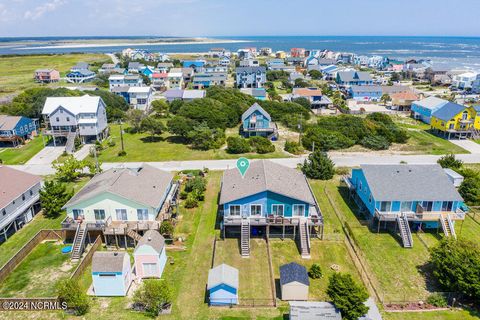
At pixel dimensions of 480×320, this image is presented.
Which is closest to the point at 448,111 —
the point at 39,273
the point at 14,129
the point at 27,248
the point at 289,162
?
the point at 289,162

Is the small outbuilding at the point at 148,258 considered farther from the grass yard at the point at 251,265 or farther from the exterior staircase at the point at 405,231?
the exterior staircase at the point at 405,231

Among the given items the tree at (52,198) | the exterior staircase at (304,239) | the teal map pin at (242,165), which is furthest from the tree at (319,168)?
the tree at (52,198)

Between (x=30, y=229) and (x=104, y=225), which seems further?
(x=30, y=229)

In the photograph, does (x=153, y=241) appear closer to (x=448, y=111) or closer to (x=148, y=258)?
(x=148, y=258)

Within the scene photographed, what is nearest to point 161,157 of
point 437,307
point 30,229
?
point 30,229

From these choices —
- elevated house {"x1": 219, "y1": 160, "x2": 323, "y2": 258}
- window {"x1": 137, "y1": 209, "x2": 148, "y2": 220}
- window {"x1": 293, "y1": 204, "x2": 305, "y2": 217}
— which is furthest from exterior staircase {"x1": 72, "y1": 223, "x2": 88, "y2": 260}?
window {"x1": 293, "y1": 204, "x2": 305, "y2": 217}

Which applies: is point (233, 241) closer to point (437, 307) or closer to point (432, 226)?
point (437, 307)
